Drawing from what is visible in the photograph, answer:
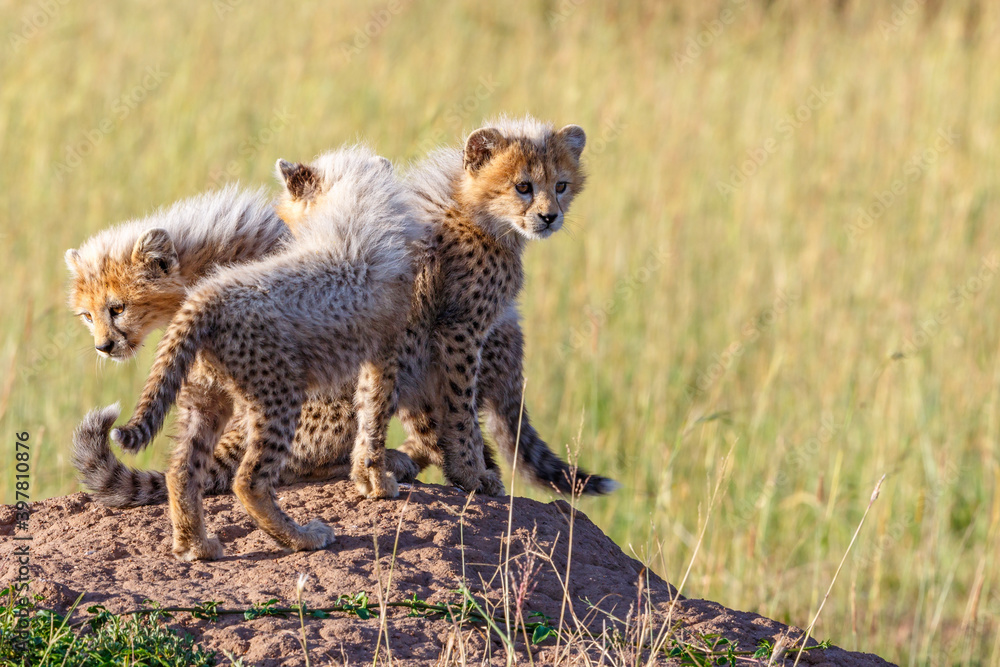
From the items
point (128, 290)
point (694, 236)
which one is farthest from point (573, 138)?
point (694, 236)

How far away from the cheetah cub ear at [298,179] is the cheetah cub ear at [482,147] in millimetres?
607

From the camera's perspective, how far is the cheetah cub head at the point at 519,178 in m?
4.23

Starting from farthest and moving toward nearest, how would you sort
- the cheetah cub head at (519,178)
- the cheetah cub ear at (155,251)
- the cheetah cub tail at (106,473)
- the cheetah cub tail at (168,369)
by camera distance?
1. the cheetah cub head at (519,178)
2. the cheetah cub ear at (155,251)
3. the cheetah cub tail at (106,473)
4. the cheetah cub tail at (168,369)

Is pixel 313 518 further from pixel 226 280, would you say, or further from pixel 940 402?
pixel 940 402

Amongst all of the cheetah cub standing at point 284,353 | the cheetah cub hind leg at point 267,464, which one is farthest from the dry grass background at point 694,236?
the cheetah cub hind leg at point 267,464

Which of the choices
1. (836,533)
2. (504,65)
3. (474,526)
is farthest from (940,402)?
(504,65)

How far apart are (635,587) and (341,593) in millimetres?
958

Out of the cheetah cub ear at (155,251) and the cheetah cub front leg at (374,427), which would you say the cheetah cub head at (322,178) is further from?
the cheetah cub front leg at (374,427)

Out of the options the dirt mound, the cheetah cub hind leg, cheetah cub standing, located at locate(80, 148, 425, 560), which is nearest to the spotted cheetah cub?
the dirt mound

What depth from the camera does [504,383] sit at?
171 inches

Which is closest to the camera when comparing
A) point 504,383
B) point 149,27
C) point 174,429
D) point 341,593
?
point 341,593

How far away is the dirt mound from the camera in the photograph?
2830mm

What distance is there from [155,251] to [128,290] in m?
0.15

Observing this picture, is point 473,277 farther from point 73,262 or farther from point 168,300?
point 73,262
